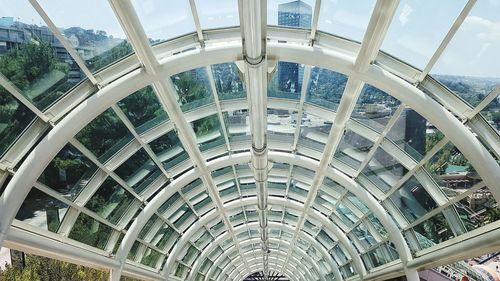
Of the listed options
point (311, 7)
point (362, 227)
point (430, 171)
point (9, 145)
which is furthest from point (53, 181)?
point (362, 227)

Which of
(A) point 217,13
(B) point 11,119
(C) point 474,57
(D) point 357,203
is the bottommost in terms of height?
(B) point 11,119

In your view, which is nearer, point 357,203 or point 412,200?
point 412,200

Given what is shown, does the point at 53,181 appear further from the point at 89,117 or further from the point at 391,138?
the point at 391,138

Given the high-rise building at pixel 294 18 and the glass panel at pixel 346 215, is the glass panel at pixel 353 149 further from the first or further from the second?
the glass panel at pixel 346 215

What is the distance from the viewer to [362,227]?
20203 mm

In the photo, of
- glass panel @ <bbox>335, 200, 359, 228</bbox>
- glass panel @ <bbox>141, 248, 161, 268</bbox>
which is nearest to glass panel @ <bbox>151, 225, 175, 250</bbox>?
glass panel @ <bbox>141, 248, 161, 268</bbox>

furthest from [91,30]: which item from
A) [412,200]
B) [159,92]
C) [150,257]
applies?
[150,257]

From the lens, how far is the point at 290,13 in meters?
9.21

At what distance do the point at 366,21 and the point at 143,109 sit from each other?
19.7 feet

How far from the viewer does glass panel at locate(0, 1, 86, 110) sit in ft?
23.9

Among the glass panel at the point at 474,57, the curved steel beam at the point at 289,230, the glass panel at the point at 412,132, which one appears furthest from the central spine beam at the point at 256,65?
the curved steel beam at the point at 289,230

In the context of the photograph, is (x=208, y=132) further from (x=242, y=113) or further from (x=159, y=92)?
(x=159, y=92)

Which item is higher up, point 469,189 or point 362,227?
point 362,227

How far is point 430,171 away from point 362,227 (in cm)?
900
